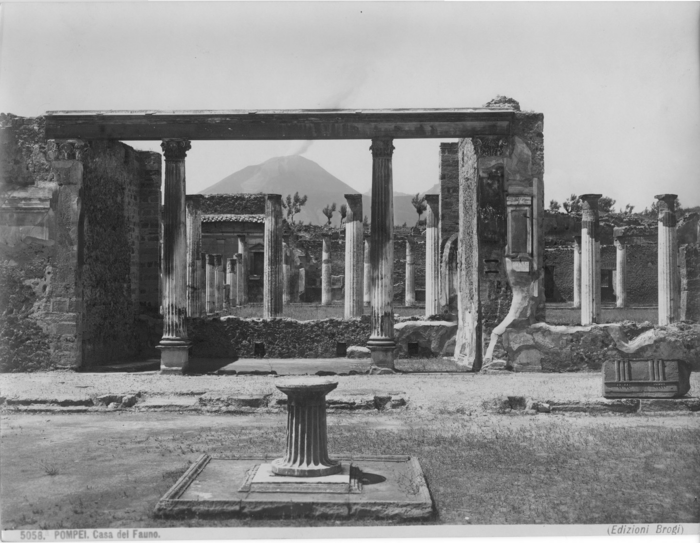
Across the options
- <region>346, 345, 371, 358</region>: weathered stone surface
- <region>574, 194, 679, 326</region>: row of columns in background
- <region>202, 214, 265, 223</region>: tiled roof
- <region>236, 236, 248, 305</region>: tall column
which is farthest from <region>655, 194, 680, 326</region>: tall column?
<region>236, 236, 248, 305</region>: tall column

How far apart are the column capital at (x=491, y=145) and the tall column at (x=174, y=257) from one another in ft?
16.8

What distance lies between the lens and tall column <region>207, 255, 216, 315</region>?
29.7m

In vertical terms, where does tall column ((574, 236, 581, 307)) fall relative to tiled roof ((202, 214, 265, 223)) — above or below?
below

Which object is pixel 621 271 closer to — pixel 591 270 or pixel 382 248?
pixel 591 270

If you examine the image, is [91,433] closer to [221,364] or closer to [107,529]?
[107,529]

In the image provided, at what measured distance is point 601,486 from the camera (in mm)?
6527

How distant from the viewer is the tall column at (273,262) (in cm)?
2122

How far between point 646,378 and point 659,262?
951cm

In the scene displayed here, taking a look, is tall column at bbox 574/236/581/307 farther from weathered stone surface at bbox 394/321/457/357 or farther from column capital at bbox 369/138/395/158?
column capital at bbox 369/138/395/158

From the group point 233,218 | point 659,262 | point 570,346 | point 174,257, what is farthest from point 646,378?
point 233,218

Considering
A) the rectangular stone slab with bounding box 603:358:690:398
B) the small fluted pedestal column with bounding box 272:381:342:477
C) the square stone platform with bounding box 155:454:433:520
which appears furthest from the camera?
the rectangular stone slab with bounding box 603:358:690:398

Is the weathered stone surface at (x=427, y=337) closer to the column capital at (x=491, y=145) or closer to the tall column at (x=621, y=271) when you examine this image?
the column capital at (x=491, y=145)

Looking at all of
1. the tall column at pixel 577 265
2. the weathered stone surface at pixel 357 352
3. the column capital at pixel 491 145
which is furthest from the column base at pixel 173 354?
the tall column at pixel 577 265

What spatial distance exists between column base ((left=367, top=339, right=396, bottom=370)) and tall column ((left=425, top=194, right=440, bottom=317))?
7.86 metres
